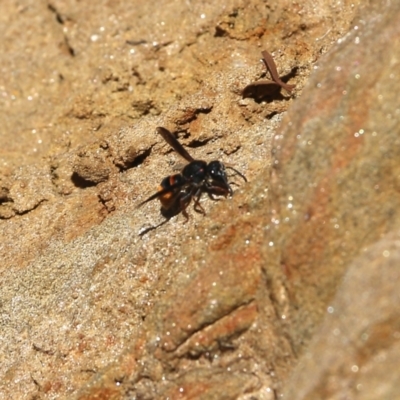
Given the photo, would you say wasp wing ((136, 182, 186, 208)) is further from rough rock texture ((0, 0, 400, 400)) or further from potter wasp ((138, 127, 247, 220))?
rough rock texture ((0, 0, 400, 400))

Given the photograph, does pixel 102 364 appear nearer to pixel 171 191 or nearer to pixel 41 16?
pixel 171 191

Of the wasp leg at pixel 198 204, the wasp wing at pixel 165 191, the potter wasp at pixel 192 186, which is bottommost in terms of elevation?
the wasp leg at pixel 198 204

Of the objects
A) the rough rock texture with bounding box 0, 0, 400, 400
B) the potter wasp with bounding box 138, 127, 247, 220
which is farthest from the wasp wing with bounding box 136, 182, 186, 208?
the rough rock texture with bounding box 0, 0, 400, 400

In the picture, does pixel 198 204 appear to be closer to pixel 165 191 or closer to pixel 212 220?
pixel 165 191

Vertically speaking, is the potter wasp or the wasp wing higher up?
the wasp wing

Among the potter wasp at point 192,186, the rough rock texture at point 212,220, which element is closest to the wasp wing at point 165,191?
the potter wasp at point 192,186

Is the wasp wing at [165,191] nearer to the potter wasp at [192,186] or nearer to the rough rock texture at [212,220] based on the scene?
the potter wasp at [192,186]

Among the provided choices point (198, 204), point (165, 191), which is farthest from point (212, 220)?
point (165, 191)
